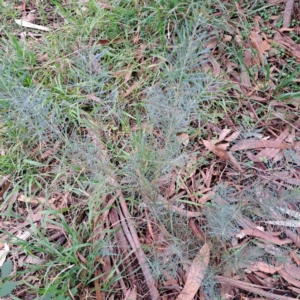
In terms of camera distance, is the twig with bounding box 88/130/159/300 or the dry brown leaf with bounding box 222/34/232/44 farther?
the dry brown leaf with bounding box 222/34/232/44

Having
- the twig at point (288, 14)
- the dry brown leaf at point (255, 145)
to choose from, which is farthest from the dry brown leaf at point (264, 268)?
the twig at point (288, 14)

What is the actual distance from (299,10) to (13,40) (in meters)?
1.76

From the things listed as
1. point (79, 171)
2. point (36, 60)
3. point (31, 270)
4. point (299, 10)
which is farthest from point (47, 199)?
point (299, 10)

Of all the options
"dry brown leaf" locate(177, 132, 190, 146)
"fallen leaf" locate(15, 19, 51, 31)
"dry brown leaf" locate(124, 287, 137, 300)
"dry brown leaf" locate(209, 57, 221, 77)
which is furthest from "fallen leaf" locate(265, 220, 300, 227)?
"fallen leaf" locate(15, 19, 51, 31)

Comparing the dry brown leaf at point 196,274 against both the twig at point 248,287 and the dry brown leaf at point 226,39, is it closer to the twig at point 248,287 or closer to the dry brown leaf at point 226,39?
the twig at point 248,287

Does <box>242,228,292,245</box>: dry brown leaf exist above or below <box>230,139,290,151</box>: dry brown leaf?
below

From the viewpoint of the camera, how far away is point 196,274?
144 cm

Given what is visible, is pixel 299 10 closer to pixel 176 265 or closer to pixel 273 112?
pixel 273 112

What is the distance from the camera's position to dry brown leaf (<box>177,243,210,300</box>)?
4.66 feet

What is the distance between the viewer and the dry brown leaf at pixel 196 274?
142 cm

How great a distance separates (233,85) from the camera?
1894 millimetres

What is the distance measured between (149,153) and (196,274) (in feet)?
1.89

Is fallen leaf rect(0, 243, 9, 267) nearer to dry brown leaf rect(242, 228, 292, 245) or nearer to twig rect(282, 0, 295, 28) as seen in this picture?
dry brown leaf rect(242, 228, 292, 245)

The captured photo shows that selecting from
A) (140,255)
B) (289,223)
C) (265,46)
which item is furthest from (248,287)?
(265,46)
